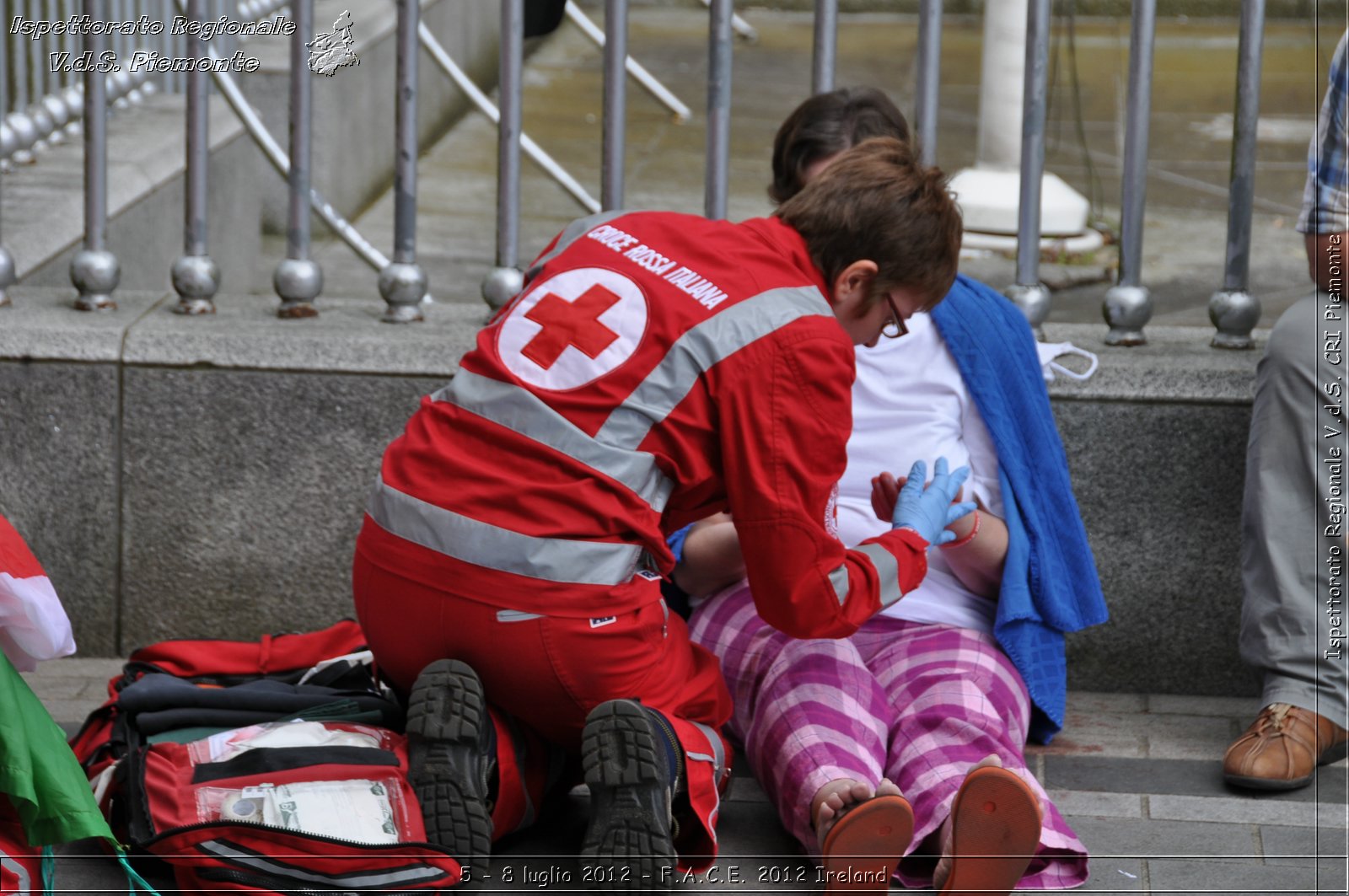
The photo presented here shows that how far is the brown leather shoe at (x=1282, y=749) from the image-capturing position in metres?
2.94

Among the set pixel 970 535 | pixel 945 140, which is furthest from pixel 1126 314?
pixel 945 140

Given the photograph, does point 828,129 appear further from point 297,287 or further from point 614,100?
point 297,287

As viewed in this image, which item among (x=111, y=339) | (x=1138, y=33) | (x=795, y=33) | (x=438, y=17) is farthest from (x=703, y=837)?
(x=795, y=33)

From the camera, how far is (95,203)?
3.52 meters

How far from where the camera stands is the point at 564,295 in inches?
98.3

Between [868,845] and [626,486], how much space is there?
0.63m

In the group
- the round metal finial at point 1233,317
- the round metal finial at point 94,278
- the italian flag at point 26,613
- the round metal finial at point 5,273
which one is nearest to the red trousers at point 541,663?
the italian flag at point 26,613

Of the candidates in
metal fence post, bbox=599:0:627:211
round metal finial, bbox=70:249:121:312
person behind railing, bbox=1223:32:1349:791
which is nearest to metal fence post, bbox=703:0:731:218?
metal fence post, bbox=599:0:627:211

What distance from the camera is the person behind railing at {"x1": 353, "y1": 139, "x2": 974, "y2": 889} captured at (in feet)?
7.95

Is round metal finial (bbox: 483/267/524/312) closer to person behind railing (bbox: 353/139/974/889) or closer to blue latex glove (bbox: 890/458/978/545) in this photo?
person behind railing (bbox: 353/139/974/889)

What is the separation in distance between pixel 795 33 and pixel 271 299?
24.3 feet

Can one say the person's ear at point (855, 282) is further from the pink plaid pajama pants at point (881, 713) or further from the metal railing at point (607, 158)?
the metal railing at point (607, 158)

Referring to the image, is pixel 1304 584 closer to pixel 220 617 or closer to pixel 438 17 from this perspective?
pixel 220 617

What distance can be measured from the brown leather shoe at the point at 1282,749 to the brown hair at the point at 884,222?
106 cm
